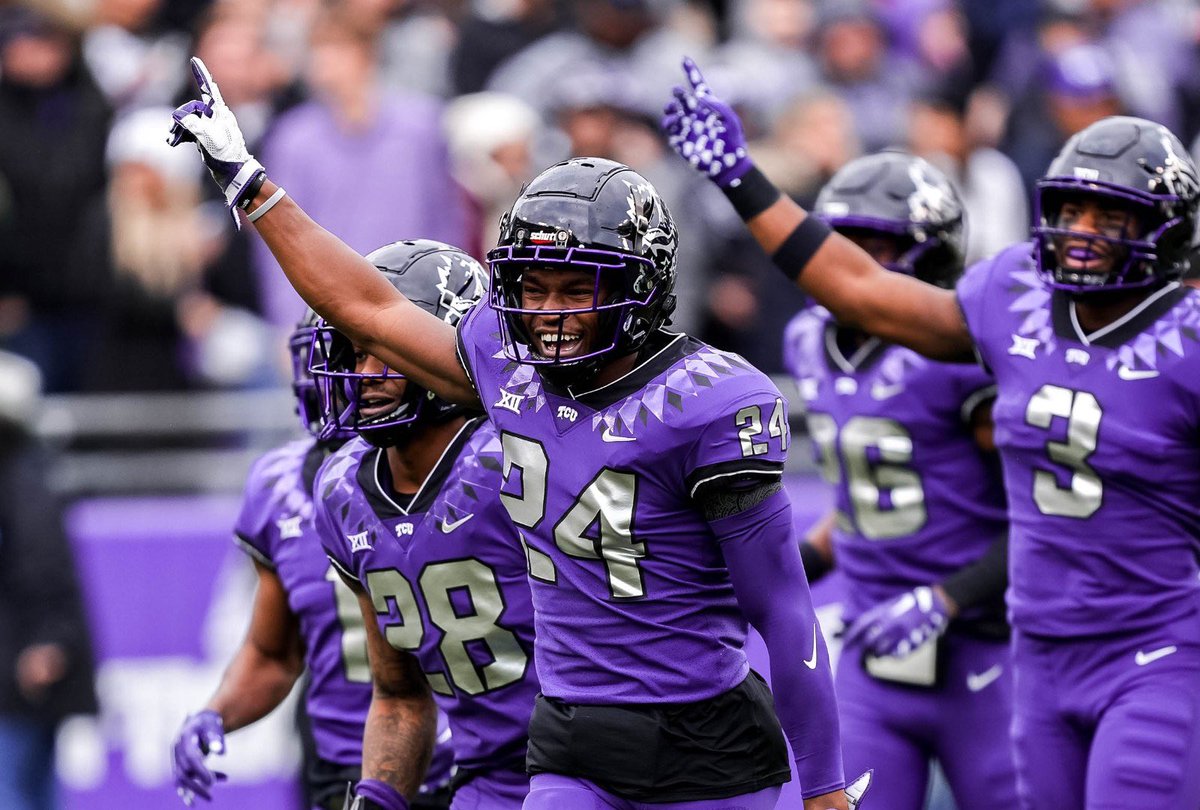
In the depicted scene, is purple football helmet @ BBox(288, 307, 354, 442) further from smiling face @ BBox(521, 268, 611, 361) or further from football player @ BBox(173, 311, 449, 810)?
smiling face @ BBox(521, 268, 611, 361)

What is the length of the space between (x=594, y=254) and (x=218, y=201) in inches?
221

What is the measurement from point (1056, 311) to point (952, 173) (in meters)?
4.91

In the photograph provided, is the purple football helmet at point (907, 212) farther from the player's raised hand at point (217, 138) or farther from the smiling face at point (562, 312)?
the player's raised hand at point (217, 138)

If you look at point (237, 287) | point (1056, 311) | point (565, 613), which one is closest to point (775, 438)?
point (565, 613)

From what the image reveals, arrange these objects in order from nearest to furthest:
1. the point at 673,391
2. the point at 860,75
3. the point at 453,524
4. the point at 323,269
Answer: the point at 673,391, the point at 323,269, the point at 453,524, the point at 860,75

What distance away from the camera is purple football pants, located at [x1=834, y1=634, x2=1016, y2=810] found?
5.93 metres

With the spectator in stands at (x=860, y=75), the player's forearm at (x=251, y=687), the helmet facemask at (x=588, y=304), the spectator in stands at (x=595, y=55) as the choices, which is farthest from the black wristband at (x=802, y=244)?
the spectator in stands at (x=860, y=75)

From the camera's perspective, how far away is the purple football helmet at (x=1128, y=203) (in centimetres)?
515

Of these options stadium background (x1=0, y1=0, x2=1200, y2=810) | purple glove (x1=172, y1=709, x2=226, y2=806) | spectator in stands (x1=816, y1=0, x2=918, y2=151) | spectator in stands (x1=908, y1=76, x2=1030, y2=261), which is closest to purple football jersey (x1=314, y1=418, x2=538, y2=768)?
purple glove (x1=172, y1=709, x2=226, y2=806)

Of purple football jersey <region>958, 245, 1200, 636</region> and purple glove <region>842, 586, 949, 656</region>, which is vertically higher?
purple football jersey <region>958, 245, 1200, 636</region>

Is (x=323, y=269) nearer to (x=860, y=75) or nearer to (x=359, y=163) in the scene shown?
(x=359, y=163)

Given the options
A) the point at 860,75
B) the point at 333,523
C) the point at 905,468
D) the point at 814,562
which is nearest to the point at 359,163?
the point at 860,75

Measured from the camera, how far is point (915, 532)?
596cm

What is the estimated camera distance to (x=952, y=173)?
10.1 meters
